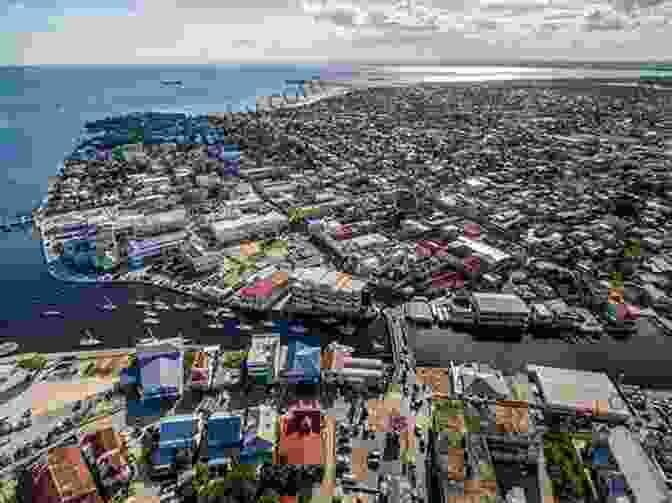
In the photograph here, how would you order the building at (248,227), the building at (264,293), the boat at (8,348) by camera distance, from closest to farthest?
the boat at (8,348), the building at (264,293), the building at (248,227)

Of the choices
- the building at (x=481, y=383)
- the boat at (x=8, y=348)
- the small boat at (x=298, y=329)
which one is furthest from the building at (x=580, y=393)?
the boat at (x=8, y=348)

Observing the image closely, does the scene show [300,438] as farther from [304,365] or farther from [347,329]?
[347,329]

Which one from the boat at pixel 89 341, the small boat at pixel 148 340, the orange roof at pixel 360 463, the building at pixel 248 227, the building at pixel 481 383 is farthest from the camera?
the building at pixel 248 227

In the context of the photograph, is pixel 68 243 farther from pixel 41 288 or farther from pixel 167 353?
pixel 167 353

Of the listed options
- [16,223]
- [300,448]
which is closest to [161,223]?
[16,223]

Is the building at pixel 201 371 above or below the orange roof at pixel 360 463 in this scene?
above

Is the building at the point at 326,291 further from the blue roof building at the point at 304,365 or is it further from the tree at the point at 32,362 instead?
the tree at the point at 32,362

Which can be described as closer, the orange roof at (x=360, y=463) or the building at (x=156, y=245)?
the orange roof at (x=360, y=463)
